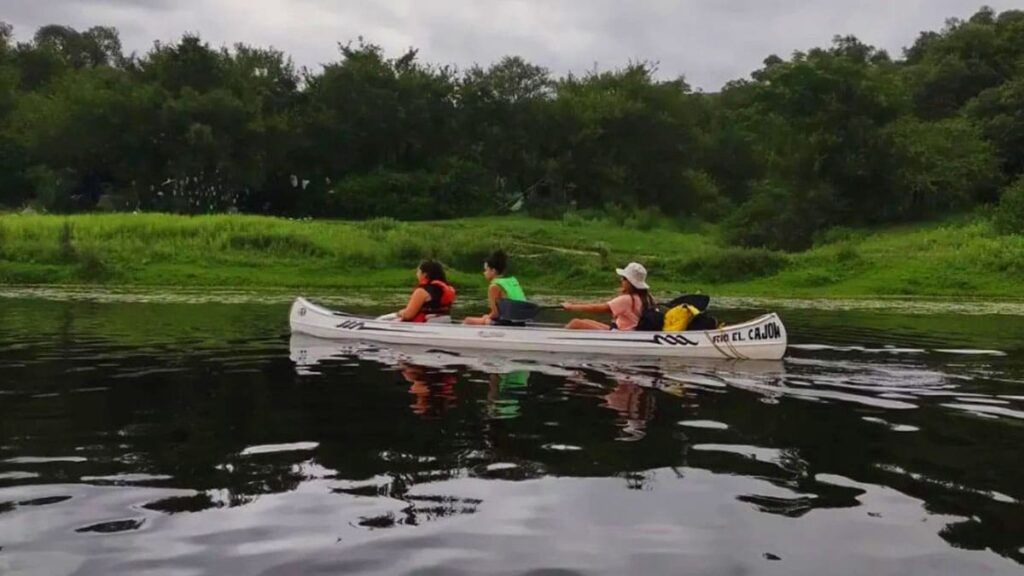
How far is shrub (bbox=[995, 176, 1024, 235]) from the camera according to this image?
38656 mm

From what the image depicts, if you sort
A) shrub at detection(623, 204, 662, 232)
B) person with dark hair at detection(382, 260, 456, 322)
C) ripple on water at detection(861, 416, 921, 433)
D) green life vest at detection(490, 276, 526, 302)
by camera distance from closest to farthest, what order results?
1. ripple on water at detection(861, 416, 921, 433)
2. green life vest at detection(490, 276, 526, 302)
3. person with dark hair at detection(382, 260, 456, 322)
4. shrub at detection(623, 204, 662, 232)

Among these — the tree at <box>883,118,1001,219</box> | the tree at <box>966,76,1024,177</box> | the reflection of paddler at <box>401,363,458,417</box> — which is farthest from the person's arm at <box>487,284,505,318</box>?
the tree at <box>966,76,1024,177</box>

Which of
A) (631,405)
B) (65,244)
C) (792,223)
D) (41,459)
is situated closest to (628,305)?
(631,405)

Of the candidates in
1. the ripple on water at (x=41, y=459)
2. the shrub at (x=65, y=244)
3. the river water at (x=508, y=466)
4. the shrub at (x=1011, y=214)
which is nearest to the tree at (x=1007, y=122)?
the shrub at (x=1011, y=214)

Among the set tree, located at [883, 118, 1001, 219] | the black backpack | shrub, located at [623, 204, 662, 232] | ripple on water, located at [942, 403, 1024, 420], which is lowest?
ripple on water, located at [942, 403, 1024, 420]

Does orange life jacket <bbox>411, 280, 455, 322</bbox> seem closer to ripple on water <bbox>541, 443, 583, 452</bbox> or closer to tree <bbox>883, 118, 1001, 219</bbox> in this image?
ripple on water <bbox>541, 443, 583, 452</bbox>

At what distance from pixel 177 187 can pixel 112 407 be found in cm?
4209

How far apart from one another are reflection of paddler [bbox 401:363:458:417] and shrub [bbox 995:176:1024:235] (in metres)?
31.2

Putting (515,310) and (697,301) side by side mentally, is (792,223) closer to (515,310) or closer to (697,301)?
(697,301)

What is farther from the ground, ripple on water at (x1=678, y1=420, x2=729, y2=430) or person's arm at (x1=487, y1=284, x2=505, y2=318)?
person's arm at (x1=487, y1=284, x2=505, y2=318)

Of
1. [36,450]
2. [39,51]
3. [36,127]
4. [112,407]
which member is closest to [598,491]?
[36,450]

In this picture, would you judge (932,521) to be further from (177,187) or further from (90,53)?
(90,53)

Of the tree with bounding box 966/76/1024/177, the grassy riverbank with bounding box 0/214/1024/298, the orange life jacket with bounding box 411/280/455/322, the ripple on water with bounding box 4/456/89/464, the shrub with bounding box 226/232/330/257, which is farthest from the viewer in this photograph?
the tree with bounding box 966/76/1024/177

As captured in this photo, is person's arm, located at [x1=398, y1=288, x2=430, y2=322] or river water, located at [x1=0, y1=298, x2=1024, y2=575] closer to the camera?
river water, located at [x1=0, y1=298, x2=1024, y2=575]
